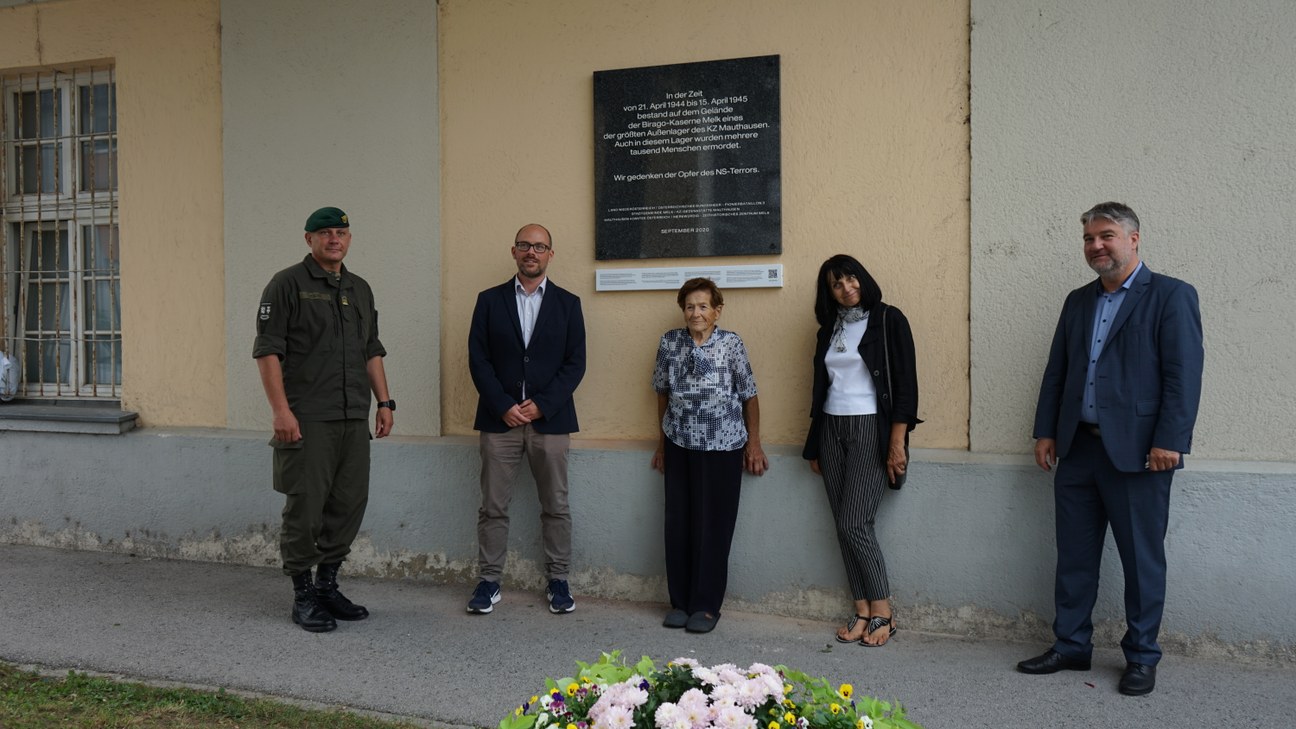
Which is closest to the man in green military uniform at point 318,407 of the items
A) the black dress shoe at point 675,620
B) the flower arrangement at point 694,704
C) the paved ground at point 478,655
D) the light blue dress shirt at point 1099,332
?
the paved ground at point 478,655

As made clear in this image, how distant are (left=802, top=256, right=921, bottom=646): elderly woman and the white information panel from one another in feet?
1.15

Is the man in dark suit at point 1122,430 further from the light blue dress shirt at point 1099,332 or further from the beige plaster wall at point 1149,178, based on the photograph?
the beige plaster wall at point 1149,178

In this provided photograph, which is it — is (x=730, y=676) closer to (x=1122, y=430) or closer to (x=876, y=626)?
(x=1122, y=430)

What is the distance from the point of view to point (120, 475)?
5.62 meters

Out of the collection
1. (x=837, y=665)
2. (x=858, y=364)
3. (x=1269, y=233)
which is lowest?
(x=837, y=665)

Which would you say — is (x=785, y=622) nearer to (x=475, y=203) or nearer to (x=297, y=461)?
(x=297, y=461)

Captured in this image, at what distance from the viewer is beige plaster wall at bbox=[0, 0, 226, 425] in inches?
221

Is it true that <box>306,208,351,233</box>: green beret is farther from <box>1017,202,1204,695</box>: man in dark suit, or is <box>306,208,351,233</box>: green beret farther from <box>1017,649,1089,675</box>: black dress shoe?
<box>1017,649,1089,675</box>: black dress shoe

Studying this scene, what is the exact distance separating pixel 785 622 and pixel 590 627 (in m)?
0.95

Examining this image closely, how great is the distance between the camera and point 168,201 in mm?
5668

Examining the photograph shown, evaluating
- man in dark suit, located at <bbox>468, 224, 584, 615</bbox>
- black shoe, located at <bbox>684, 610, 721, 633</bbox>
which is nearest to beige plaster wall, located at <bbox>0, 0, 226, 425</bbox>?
man in dark suit, located at <bbox>468, 224, 584, 615</bbox>

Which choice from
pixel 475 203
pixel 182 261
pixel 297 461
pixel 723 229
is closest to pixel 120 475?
pixel 182 261

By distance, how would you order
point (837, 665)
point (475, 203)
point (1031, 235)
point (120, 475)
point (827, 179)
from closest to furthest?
point (837, 665) < point (1031, 235) < point (827, 179) < point (475, 203) < point (120, 475)

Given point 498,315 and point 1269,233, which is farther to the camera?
point 498,315
